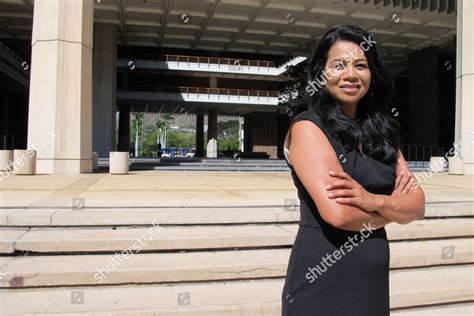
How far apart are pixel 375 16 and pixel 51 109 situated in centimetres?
1844

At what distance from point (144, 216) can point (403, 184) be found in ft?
12.6

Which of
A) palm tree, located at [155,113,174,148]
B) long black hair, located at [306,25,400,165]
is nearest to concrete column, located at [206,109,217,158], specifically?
long black hair, located at [306,25,400,165]

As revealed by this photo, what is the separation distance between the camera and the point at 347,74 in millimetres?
1743

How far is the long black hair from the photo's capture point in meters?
1.71

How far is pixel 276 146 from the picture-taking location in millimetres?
50094

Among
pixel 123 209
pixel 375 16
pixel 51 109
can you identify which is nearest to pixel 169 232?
pixel 123 209

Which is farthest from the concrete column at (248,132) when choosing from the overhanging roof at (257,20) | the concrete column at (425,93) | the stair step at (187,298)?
the stair step at (187,298)

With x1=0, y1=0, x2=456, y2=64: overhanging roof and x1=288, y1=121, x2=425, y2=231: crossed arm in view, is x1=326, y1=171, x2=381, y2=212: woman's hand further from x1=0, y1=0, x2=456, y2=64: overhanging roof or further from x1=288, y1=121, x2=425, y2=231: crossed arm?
x1=0, y1=0, x2=456, y2=64: overhanging roof

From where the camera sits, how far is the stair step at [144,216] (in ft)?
15.8

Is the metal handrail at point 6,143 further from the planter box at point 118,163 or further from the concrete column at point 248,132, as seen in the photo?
the concrete column at point 248,132

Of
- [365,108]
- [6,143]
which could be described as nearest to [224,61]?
[6,143]

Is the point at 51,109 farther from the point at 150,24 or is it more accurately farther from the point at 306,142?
the point at 150,24

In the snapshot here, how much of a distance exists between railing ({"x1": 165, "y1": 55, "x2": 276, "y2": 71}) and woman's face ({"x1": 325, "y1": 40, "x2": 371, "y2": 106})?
35.9 meters

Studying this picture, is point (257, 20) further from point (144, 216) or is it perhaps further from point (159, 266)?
point (159, 266)
